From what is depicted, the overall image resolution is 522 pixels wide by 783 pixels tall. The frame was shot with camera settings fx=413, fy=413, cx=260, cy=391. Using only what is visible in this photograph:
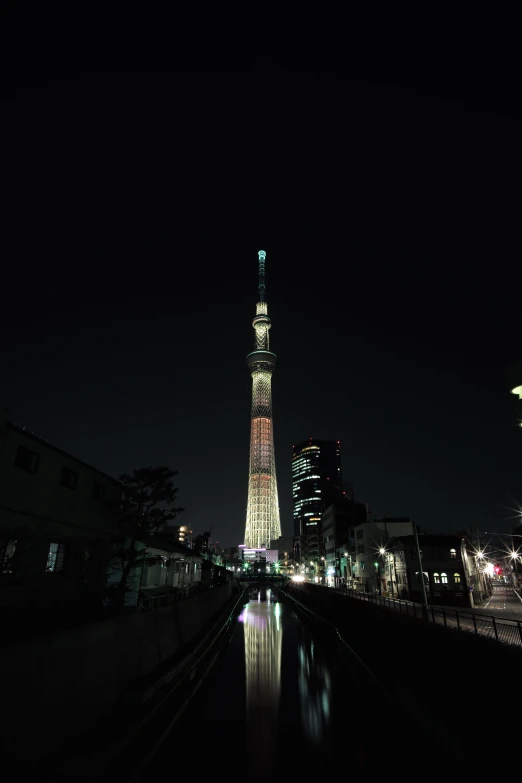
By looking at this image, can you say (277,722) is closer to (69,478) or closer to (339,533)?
(69,478)

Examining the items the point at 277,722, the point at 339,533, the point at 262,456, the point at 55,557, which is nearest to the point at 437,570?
the point at 277,722

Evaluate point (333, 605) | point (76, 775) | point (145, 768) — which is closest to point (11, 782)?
point (76, 775)

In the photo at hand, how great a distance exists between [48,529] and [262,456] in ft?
308

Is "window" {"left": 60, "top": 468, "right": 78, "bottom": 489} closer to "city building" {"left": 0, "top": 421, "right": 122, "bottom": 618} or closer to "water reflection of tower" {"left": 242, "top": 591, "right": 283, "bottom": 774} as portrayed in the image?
"city building" {"left": 0, "top": 421, "right": 122, "bottom": 618}

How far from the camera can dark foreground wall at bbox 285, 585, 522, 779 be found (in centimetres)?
938

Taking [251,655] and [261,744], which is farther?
[251,655]

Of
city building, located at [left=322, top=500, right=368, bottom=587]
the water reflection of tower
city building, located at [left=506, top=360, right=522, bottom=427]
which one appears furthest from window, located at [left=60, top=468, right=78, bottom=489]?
city building, located at [left=322, top=500, right=368, bottom=587]

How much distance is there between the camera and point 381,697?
13.5 meters

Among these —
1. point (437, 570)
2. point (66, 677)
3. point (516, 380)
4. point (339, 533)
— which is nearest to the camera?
point (66, 677)

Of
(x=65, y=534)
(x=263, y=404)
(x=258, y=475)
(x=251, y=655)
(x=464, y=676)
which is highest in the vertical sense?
(x=263, y=404)

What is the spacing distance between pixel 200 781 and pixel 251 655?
14.3 metres

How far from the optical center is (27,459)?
578 inches

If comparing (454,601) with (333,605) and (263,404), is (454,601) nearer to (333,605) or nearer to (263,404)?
(333,605)

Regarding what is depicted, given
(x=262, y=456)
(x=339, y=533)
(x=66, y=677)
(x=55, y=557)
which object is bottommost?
(x=66, y=677)
